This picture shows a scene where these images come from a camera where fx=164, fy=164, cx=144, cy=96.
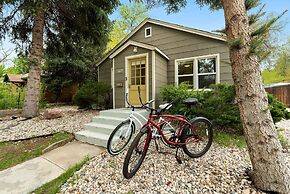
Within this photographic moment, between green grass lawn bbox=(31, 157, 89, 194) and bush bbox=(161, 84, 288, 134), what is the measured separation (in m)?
3.13

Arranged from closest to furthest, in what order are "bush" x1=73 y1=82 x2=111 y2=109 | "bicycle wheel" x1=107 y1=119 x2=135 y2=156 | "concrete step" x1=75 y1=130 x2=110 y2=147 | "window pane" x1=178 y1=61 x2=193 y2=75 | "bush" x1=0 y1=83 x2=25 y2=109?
1. "bicycle wheel" x1=107 y1=119 x2=135 y2=156
2. "concrete step" x1=75 y1=130 x2=110 y2=147
3. "window pane" x1=178 y1=61 x2=193 y2=75
4. "bush" x1=73 y1=82 x2=111 y2=109
5. "bush" x1=0 y1=83 x2=25 y2=109

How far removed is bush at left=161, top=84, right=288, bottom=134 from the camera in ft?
13.3

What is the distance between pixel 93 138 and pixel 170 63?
4696 mm

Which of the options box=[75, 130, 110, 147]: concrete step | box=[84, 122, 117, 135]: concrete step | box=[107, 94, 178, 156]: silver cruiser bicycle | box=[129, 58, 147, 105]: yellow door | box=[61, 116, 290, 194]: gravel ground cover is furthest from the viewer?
box=[129, 58, 147, 105]: yellow door

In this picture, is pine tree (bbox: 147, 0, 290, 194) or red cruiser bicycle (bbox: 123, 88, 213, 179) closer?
pine tree (bbox: 147, 0, 290, 194)

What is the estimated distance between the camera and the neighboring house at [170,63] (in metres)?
6.16

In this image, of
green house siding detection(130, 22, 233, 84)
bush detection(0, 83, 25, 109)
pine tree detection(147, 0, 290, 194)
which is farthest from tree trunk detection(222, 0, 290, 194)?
bush detection(0, 83, 25, 109)

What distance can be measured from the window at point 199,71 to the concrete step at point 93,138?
398cm

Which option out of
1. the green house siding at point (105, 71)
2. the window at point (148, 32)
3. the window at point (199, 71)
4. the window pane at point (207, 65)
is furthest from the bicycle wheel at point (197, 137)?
the green house siding at point (105, 71)

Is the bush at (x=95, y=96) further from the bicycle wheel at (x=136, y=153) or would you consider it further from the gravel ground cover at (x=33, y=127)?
the bicycle wheel at (x=136, y=153)

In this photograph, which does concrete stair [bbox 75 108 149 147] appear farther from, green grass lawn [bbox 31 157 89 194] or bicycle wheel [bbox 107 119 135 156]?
green grass lawn [bbox 31 157 89 194]

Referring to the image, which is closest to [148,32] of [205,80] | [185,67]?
[185,67]

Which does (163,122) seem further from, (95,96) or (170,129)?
(95,96)

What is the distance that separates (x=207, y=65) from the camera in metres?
6.56
